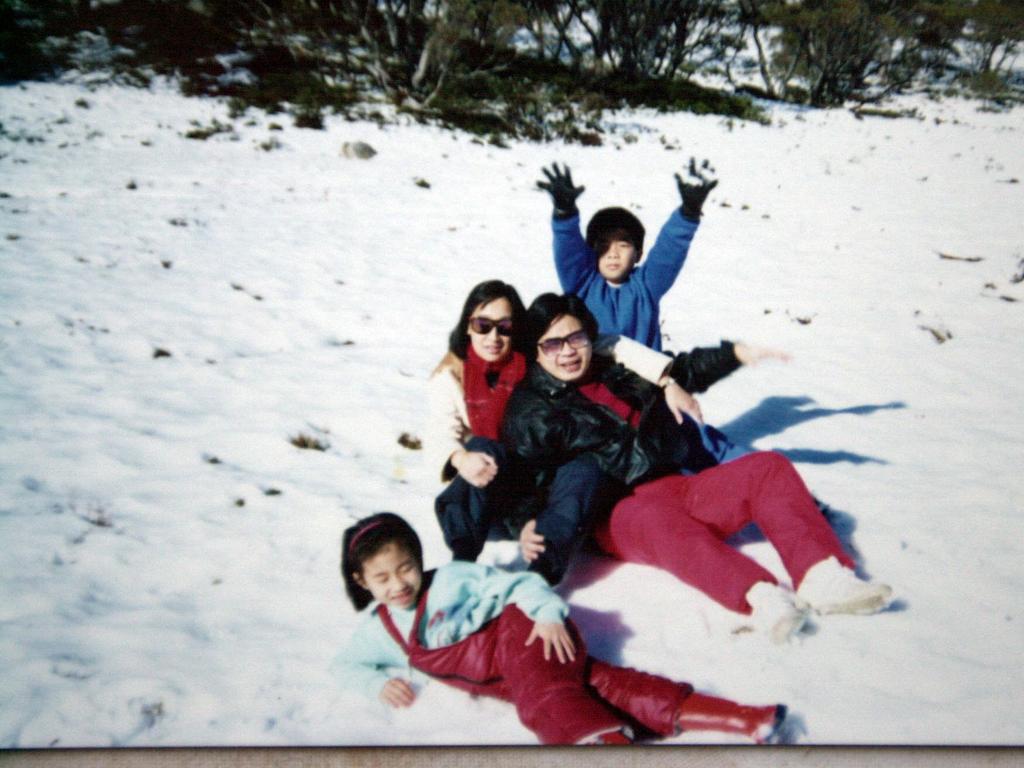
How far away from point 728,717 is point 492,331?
4.67 ft

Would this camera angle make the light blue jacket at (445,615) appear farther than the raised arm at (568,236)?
No

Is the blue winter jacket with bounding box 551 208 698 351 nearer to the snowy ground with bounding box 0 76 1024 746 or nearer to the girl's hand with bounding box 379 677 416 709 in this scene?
the snowy ground with bounding box 0 76 1024 746

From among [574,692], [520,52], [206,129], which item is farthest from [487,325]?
[520,52]

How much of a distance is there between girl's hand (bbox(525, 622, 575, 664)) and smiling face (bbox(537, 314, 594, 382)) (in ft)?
3.01

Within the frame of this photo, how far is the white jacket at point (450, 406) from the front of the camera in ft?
7.45

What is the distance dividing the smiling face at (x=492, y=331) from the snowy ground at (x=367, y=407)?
84cm

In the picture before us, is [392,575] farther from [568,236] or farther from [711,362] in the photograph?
[568,236]

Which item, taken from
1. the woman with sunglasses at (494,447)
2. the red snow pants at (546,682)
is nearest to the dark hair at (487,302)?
the woman with sunglasses at (494,447)

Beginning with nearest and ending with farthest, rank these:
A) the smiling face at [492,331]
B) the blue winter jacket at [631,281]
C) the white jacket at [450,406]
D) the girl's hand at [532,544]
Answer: the girl's hand at [532,544] → the smiling face at [492,331] → the white jacket at [450,406] → the blue winter jacket at [631,281]

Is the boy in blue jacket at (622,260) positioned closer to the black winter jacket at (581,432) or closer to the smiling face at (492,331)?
the black winter jacket at (581,432)

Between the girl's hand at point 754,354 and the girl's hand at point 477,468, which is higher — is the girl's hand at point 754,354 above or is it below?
above

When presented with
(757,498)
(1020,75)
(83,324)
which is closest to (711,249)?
(1020,75)

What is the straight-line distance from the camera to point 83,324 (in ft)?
12.9

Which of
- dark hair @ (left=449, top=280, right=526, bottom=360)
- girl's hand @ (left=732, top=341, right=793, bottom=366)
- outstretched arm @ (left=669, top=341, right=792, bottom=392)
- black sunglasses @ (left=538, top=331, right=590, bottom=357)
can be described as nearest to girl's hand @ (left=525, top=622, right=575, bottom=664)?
black sunglasses @ (left=538, top=331, right=590, bottom=357)
